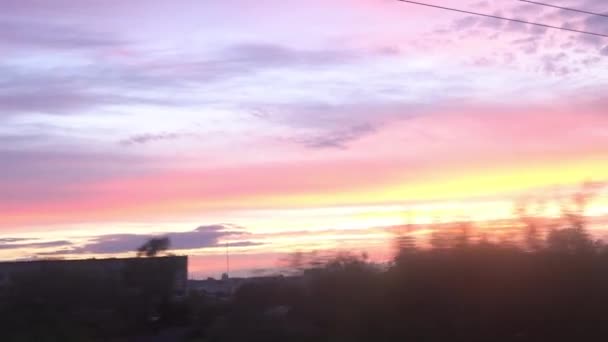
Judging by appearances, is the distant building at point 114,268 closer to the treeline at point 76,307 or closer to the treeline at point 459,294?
the treeline at point 76,307

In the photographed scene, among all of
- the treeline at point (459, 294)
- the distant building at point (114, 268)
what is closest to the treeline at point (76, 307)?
the distant building at point (114, 268)

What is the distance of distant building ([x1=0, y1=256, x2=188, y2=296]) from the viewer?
2775 centimetres

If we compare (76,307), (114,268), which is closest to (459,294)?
(76,307)

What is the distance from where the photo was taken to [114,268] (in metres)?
32.0

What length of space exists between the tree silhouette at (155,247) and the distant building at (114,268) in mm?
400

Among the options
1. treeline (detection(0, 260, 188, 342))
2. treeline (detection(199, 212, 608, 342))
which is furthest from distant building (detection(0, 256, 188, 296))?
treeline (detection(199, 212, 608, 342))

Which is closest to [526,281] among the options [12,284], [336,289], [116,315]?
[336,289]

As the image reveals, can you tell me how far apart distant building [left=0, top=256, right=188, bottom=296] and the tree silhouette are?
40 centimetres

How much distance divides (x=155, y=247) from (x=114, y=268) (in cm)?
144

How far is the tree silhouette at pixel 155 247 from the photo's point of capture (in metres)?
32.2

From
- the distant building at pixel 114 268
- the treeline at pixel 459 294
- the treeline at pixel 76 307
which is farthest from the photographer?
the distant building at pixel 114 268

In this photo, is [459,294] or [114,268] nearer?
[459,294]

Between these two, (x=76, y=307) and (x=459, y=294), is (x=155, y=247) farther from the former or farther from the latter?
(x=459, y=294)

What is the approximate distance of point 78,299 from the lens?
86.9 ft
